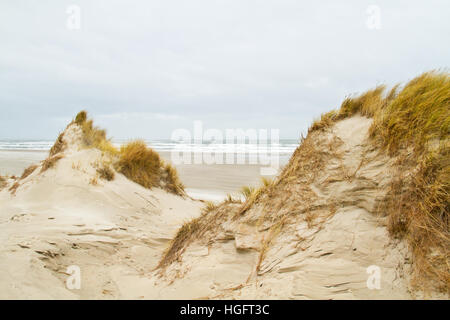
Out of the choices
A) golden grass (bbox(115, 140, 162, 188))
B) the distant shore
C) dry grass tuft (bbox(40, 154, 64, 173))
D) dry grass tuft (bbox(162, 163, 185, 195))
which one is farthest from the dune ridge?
the distant shore

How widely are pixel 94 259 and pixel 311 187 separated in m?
2.88

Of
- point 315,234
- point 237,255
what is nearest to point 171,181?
point 237,255

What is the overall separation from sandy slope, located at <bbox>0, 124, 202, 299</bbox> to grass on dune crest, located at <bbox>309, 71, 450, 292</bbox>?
2.58 meters

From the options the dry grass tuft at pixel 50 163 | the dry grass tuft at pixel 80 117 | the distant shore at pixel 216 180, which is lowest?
the distant shore at pixel 216 180

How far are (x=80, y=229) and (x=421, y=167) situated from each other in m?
4.39

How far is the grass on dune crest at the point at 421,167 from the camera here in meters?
2.36

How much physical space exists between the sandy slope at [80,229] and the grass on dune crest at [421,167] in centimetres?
258

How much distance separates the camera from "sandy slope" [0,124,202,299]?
331 cm

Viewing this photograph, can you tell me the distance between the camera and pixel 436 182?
8.30 feet

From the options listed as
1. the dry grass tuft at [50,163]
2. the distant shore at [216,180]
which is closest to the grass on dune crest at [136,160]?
the dry grass tuft at [50,163]

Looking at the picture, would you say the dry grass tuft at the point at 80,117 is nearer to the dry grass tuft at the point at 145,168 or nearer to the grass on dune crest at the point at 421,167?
the dry grass tuft at the point at 145,168

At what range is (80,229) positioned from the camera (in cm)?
487

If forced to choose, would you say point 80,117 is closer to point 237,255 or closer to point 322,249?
point 237,255
